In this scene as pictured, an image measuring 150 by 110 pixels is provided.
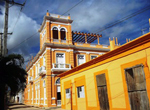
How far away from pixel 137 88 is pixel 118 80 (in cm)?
132

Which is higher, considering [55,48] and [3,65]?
[55,48]

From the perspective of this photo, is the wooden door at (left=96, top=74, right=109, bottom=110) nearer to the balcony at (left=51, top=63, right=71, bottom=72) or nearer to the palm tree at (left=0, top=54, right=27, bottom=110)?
the palm tree at (left=0, top=54, right=27, bottom=110)

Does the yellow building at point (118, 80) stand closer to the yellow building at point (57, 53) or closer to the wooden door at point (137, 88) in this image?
the wooden door at point (137, 88)

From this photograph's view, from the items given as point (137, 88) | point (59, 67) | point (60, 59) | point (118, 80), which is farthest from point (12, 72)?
point (60, 59)

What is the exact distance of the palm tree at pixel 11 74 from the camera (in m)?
11.3

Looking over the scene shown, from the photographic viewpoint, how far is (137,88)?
A: 8305mm

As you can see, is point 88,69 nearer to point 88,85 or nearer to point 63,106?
point 88,85

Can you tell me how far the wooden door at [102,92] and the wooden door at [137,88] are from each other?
6.72 feet

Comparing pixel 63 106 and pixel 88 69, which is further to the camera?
pixel 63 106

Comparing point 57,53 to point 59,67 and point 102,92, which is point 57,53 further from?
point 102,92

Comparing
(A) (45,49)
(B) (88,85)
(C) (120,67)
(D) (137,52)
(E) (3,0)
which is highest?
(E) (3,0)

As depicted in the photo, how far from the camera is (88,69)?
12.5 meters

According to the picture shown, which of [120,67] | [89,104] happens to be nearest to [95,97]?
[89,104]

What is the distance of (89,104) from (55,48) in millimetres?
12226
